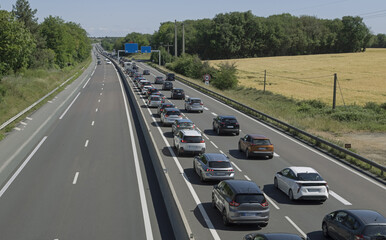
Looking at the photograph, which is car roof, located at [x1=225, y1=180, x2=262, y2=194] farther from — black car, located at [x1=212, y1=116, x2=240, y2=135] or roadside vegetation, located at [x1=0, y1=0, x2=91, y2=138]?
roadside vegetation, located at [x1=0, y1=0, x2=91, y2=138]

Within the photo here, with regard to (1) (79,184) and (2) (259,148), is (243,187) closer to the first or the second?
(1) (79,184)

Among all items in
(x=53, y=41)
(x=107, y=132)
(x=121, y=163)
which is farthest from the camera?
(x=53, y=41)

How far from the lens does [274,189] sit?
2080 cm

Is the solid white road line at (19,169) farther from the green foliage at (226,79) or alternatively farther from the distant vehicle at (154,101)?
the green foliage at (226,79)

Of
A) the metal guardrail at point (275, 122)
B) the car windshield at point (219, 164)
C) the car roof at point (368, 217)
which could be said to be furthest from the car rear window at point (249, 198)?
the metal guardrail at point (275, 122)

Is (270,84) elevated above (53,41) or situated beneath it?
situated beneath

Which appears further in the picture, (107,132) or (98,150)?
(107,132)

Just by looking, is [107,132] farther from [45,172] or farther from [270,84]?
[270,84]

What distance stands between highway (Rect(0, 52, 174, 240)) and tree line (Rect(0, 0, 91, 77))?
16.2 meters

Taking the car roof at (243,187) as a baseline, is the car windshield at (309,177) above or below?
below

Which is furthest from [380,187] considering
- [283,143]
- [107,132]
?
[107,132]

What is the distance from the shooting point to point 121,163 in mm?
24594

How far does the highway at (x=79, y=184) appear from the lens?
15.5 metres

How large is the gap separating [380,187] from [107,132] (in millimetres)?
20197
